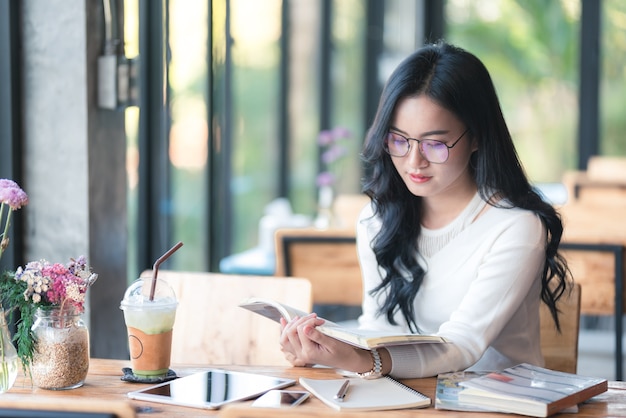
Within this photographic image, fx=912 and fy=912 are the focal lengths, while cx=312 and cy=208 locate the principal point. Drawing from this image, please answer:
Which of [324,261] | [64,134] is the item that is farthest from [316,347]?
[324,261]

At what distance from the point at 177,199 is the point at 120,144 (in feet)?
3.68

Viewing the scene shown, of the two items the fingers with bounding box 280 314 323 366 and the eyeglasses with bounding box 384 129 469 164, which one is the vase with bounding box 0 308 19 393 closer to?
the fingers with bounding box 280 314 323 366

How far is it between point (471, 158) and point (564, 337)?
0.51 meters

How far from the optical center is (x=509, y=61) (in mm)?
6930

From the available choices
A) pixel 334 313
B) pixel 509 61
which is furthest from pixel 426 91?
pixel 509 61

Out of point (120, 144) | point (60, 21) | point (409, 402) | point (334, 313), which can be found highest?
point (60, 21)

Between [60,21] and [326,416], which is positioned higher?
[60,21]

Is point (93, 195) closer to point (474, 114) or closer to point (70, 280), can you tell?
point (70, 280)

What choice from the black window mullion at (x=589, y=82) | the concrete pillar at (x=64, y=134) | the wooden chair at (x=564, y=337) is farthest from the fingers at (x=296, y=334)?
the black window mullion at (x=589, y=82)

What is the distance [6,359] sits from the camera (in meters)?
1.58

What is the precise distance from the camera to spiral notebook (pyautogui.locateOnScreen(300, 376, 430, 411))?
1.51 m

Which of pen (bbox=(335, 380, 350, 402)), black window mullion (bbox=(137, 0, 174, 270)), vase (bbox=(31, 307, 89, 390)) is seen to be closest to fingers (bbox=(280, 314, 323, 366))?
pen (bbox=(335, 380, 350, 402))

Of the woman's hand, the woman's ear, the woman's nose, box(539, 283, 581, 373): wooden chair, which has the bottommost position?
box(539, 283, 581, 373): wooden chair

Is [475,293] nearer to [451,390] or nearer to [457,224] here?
[457,224]
